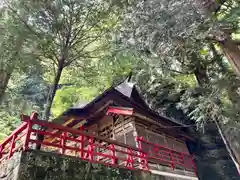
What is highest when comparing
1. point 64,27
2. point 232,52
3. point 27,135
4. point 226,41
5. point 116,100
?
point 64,27

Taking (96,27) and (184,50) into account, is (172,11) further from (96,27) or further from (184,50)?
(96,27)

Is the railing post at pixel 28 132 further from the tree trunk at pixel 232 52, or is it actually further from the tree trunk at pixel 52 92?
the tree trunk at pixel 232 52

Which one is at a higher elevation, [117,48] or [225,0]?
[117,48]

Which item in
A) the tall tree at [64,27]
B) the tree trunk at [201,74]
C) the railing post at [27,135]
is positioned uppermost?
the tall tree at [64,27]

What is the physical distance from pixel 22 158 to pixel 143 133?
6.43 metres

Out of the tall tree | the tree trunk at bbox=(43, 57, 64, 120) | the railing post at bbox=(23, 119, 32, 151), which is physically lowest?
the railing post at bbox=(23, 119, 32, 151)

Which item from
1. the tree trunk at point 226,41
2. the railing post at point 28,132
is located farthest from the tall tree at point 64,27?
the tree trunk at point 226,41

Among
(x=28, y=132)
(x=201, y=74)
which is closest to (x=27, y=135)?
(x=28, y=132)

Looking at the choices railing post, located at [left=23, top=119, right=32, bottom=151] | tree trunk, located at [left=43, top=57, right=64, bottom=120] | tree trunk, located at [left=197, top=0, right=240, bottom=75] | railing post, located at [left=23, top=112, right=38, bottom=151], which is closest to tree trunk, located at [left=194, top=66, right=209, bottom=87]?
tree trunk, located at [left=197, top=0, right=240, bottom=75]

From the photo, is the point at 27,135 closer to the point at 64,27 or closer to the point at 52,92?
the point at 52,92

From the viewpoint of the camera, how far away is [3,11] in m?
8.34

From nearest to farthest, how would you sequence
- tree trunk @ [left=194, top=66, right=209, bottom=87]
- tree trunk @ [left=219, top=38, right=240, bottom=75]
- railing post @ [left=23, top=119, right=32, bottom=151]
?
1. railing post @ [left=23, top=119, right=32, bottom=151]
2. tree trunk @ [left=219, top=38, right=240, bottom=75]
3. tree trunk @ [left=194, top=66, right=209, bottom=87]

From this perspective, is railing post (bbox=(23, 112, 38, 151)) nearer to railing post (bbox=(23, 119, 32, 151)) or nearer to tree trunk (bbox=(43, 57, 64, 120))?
railing post (bbox=(23, 119, 32, 151))

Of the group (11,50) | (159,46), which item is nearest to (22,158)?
(11,50)
